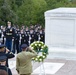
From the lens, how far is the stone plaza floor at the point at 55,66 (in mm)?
13977

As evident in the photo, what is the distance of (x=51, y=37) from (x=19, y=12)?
2411cm

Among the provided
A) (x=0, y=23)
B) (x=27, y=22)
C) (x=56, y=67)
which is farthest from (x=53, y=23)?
(x=27, y=22)

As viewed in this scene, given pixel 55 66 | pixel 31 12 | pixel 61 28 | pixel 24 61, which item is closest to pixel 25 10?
pixel 31 12

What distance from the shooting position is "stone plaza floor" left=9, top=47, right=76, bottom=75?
1398 centimetres

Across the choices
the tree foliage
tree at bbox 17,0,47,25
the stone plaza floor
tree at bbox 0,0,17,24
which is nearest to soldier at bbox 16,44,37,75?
the stone plaza floor

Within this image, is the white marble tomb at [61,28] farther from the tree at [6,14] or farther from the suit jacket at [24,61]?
the tree at [6,14]

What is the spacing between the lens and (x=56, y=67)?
49.8 ft

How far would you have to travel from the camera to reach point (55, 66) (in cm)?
1541

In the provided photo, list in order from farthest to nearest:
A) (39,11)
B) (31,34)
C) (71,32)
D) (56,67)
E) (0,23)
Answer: (39,11) < (0,23) < (31,34) < (71,32) < (56,67)

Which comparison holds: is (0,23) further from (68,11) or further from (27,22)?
(68,11)

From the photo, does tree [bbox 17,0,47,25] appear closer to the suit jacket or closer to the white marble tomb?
the white marble tomb

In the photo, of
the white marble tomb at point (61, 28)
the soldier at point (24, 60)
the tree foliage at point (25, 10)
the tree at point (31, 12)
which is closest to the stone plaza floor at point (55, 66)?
the white marble tomb at point (61, 28)

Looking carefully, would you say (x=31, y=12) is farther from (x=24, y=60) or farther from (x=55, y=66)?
(x=24, y=60)

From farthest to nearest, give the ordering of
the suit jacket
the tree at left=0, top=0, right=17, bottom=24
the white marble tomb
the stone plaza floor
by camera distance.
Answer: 1. the tree at left=0, top=0, right=17, bottom=24
2. the white marble tomb
3. the stone plaza floor
4. the suit jacket
